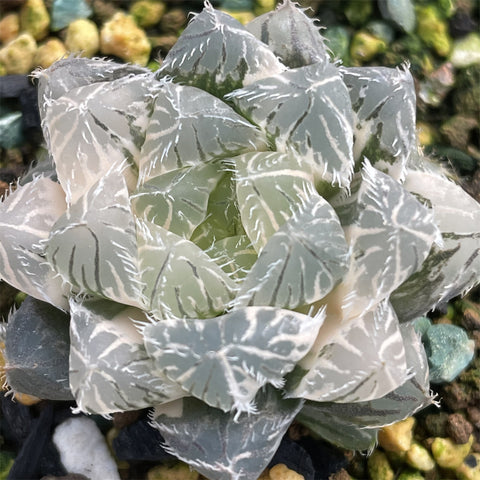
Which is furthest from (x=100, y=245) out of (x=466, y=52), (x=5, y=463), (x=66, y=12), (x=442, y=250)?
(x=466, y=52)

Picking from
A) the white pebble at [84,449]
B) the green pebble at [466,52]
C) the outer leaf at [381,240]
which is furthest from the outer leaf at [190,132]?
the green pebble at [466,52]

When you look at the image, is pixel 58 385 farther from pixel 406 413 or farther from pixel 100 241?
pixel 406 413

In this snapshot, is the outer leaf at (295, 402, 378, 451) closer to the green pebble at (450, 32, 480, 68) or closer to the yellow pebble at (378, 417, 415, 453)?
the yellow pebble at (378, 417, 415, 453)

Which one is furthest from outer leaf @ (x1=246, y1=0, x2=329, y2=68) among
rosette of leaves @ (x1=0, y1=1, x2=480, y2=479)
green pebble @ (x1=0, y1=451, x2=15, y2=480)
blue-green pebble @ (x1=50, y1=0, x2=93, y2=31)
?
green pebble @ (x1=0, y1=451, x2=15, y2=480)

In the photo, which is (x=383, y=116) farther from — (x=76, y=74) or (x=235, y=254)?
(x=76, y=74)

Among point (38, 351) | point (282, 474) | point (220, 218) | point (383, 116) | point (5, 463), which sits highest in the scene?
point (383, 116)

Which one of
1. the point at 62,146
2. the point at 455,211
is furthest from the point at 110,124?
the point at 455,211
